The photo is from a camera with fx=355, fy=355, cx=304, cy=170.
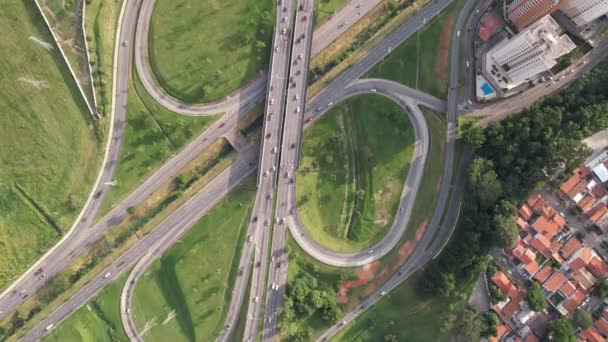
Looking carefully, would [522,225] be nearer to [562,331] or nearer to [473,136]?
[473,136]

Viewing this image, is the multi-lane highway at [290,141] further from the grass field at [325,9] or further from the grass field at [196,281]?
the grass field at [196,281]

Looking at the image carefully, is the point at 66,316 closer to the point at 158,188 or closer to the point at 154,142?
the point at 158,188

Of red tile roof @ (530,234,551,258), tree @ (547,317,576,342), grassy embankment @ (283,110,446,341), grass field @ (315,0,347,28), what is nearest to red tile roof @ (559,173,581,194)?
red tile roof @ (530,234,551,258)

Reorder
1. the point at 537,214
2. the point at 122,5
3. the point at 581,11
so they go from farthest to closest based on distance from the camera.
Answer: the point at 122,5 < the point at 537,214 < the point at 581,11

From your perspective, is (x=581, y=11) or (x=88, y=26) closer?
(x=581, y=11)

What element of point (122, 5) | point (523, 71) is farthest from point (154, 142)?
point (523, 71)

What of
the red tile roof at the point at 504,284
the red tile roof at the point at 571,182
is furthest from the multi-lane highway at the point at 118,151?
the red tile roof at the point at 504,284

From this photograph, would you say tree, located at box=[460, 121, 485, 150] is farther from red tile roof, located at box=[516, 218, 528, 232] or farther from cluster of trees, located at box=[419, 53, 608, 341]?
red tile roof, located at box=[516, 218, 528, 232]
